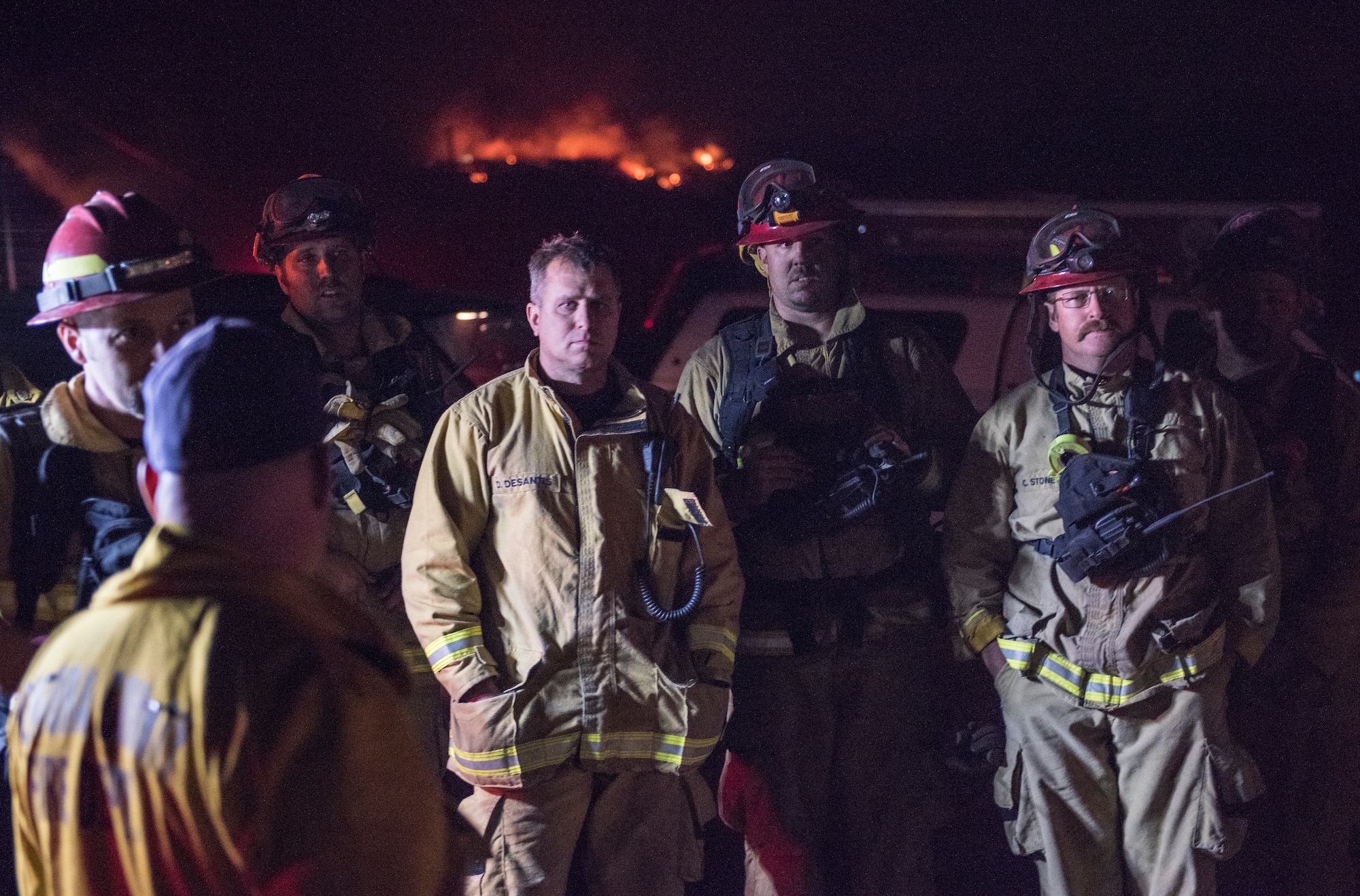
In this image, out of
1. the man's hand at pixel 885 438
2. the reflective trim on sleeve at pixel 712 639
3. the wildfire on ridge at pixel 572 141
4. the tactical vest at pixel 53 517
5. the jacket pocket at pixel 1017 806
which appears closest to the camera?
the tactical vest at pixel 53 517

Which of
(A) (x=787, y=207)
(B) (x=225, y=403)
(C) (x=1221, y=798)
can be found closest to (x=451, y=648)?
(B) (x=225, y=403)

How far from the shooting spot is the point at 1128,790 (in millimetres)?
3686

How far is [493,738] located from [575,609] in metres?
0.44

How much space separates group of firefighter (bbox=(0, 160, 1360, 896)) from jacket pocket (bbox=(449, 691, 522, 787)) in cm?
1

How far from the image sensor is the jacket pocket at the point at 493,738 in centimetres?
325

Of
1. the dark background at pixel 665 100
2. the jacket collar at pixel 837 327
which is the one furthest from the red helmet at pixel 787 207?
the dark background at pixel 665 100

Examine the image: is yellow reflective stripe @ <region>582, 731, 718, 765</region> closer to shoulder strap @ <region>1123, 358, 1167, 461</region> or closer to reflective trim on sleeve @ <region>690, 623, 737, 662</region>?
reflective trim on sleeve @ <region>690, 623, 737, 662</region>

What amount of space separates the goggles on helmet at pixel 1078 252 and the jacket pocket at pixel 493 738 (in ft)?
7.41

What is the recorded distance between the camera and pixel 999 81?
13.5 meters

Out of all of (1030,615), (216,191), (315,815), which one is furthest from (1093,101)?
(315,815)

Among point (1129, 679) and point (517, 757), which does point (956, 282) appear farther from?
point (517, 757)

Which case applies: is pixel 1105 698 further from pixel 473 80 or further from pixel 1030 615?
pixel 473 80

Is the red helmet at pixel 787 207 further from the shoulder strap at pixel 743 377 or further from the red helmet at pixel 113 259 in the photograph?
the red helmet at pixel 113 259

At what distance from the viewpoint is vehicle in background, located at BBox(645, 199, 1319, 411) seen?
20.5ft
